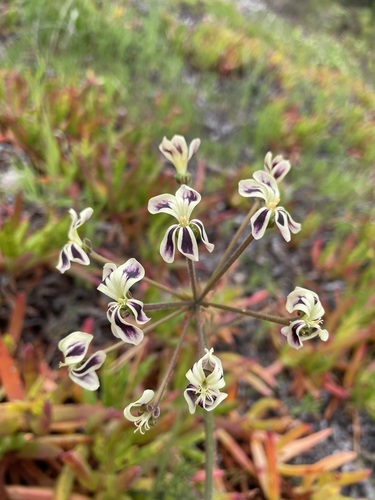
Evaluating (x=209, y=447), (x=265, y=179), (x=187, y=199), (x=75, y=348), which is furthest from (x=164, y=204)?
(x=209, y=447)

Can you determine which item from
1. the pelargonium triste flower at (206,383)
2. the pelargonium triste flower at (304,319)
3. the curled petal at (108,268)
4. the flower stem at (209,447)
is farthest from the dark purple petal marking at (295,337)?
the curled petal at (108,268)

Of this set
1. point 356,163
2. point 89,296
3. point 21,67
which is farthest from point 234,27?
point 89,296

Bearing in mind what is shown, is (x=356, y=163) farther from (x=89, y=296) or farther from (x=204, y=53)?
(x=89, y=296)

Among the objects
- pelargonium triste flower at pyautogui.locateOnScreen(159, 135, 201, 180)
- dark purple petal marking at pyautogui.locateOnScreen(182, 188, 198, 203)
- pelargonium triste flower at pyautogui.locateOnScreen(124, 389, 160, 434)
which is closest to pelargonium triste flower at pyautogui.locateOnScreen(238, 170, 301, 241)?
dark purple petal marking at pyautogui.locateOnScreen(182, 188, 198, 203)

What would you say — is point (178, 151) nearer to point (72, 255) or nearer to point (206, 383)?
point (72, 255)

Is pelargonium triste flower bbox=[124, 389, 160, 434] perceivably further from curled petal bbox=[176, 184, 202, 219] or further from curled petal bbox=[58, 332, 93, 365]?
curled petal bbox=[176, 184, 202, 219]
